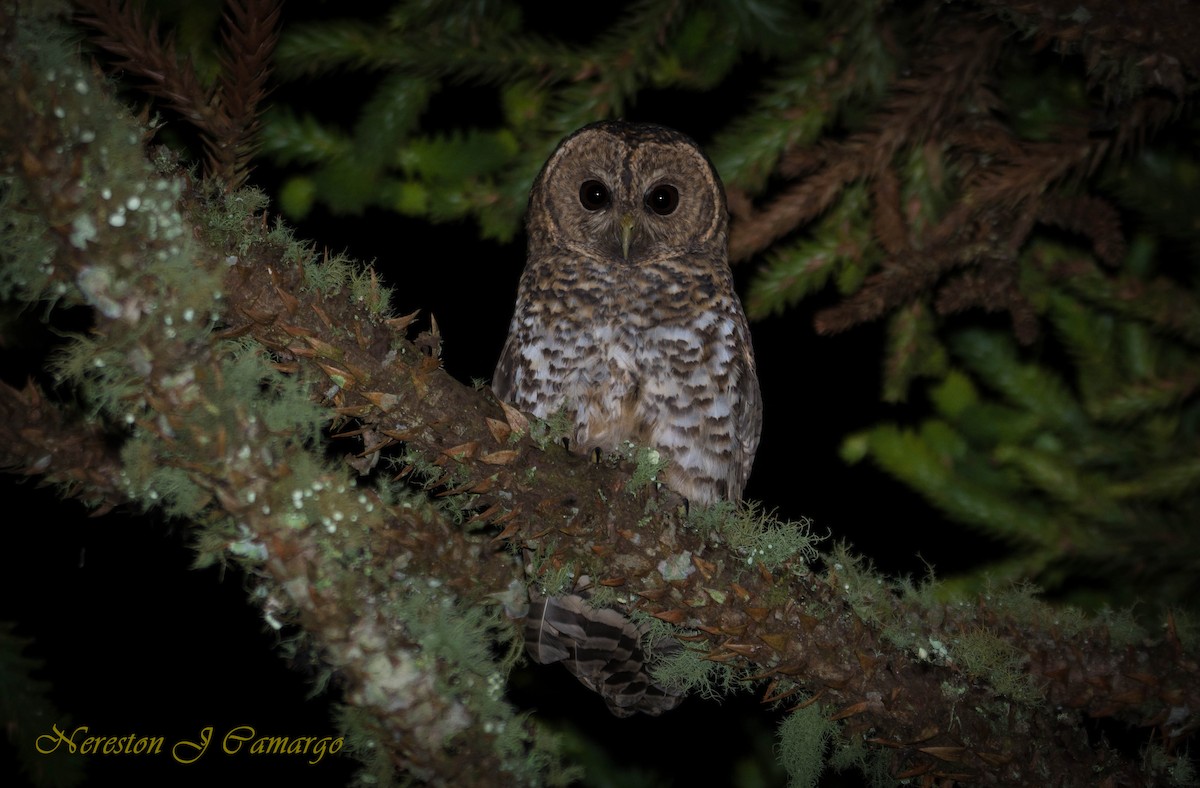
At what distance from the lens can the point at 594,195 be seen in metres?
3.05

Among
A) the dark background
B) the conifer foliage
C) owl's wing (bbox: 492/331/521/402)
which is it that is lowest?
the dark background

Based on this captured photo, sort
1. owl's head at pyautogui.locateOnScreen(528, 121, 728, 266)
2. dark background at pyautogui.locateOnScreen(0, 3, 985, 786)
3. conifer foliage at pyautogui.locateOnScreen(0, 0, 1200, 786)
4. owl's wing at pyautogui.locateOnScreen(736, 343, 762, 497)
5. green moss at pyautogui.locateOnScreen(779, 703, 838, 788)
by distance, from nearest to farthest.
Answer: conifer foliage at pyautogui.locateOnScreen(0, 0, 1200, 786), green moss at pyautogui.locateOnScreen(779, 703, 838, 788), dark background at pyautogui.locateOnScreen(0, 3, 985, 786), owl's wing at pyautogui.locateOnScreen(736, 343, 762, 497), owl's head at pyautogui.locateOnScreen(528, 121, 728, 266)

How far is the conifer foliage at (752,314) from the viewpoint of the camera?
3.60 feet

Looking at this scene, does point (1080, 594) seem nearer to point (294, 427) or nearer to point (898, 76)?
point (898, 76)

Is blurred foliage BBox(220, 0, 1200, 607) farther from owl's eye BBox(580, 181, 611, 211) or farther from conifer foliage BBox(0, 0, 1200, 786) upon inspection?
owl's eye BBox(580, 181, 611, 211)

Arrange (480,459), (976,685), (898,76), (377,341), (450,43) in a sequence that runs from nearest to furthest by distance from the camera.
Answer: (377,341)
(480,459)
(976,685)
(450,43)
(898,76)

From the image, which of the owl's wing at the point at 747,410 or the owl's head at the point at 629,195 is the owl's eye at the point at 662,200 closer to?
the owl's head at the point at 629,195

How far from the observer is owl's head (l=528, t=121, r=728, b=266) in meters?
2.97

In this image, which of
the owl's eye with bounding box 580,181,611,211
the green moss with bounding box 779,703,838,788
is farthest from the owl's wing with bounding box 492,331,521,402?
the green moss with bounding box 779,703,838,788

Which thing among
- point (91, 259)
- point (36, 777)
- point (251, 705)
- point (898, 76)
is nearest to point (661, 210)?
point (898, 76)

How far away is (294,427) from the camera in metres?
1.17

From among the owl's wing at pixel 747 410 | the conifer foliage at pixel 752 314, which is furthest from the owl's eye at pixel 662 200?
the owl's wing at pixel 747 410

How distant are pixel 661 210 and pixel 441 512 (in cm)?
178

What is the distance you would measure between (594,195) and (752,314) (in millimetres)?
903
